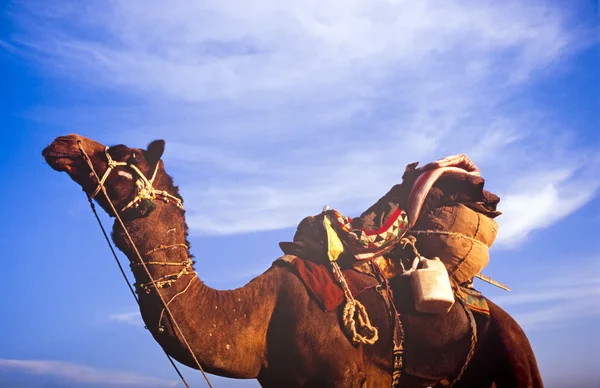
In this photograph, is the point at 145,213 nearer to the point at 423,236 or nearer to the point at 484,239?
the point at 423,236

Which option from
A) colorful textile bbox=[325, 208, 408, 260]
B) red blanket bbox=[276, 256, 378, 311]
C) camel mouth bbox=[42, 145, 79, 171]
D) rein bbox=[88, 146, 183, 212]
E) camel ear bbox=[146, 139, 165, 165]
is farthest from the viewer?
colorful textile bbox=[325, 208, 408, 260]

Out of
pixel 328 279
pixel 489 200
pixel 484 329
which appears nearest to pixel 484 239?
pixel 489 200

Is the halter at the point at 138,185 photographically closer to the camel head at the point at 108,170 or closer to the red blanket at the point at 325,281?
the camel head at the point at 108,170

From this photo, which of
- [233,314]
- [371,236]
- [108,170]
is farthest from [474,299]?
[108,170]

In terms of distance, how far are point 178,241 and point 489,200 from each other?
12.4ft

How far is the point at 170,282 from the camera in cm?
586

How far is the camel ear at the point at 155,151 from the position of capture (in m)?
6.19

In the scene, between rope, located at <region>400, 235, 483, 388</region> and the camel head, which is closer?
the camel head

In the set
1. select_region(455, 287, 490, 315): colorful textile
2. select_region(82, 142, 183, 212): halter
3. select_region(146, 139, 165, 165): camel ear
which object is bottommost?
select_region(455, 287, 490, 315): colorful textile

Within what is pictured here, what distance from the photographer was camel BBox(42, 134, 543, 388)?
5.74m

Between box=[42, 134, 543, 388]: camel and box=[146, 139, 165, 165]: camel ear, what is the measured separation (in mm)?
10

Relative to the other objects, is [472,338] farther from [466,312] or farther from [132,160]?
[132,160]

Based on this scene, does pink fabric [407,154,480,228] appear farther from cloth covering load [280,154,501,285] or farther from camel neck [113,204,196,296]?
camel neck [113,204,196,296]

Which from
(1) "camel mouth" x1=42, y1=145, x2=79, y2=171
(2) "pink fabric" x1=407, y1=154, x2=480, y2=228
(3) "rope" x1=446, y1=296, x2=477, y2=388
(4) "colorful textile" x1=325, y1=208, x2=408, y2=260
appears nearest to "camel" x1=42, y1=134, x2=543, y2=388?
(1) "camel mouth" x1=42, y1=145, x2=79, y2=171
